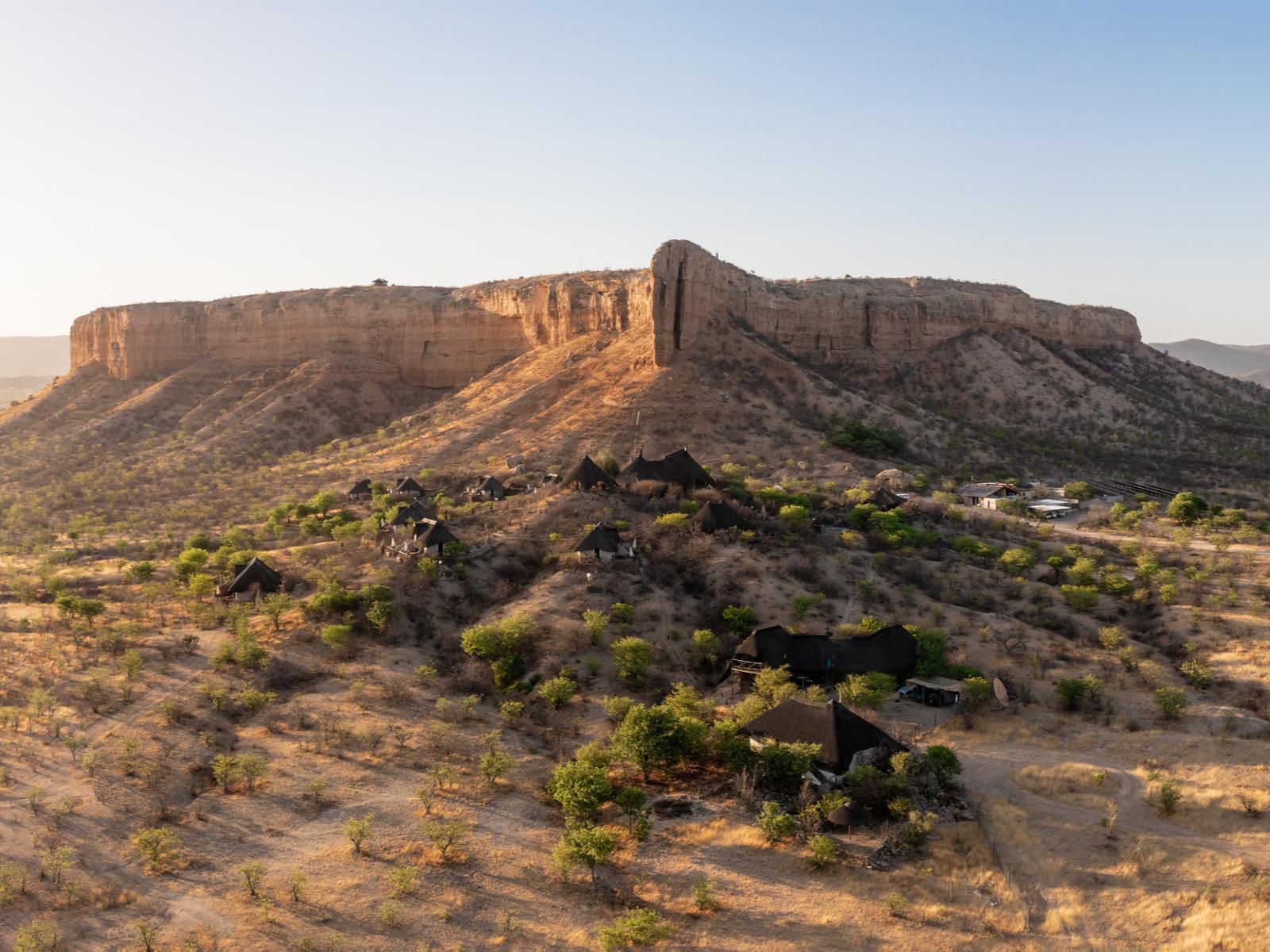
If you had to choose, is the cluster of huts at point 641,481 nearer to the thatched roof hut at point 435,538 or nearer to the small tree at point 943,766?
the thatched roof hut at point 435,538

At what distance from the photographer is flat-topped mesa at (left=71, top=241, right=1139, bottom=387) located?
53.6 m

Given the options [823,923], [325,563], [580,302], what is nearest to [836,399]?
[580,302]

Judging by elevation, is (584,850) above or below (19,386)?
below

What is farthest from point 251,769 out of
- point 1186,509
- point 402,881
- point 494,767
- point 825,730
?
point 1186,509

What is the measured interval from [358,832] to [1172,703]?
17979 millimetres

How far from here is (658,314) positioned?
49.4 meters

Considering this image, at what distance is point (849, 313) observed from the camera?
6244 centimetres

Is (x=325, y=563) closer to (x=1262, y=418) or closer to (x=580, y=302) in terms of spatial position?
(x=580, y=302)

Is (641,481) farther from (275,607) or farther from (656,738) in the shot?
(656,738)

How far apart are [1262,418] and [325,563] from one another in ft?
243

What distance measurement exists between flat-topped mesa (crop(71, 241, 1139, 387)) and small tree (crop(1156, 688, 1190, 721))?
33873 millimetres

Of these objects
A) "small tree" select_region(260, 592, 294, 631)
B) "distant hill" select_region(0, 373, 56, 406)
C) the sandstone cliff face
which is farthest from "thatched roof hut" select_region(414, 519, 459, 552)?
"distant hill" select_region(0, 373, 56, 406)

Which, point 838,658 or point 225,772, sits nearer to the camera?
point 225,772

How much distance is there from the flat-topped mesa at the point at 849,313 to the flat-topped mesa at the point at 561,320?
11 cm
